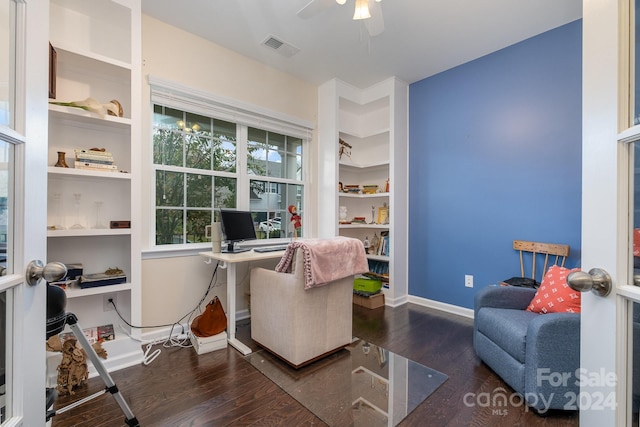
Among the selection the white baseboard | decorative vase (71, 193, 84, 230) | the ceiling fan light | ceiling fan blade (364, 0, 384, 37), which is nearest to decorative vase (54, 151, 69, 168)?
decorative vase (71, 193, 84, 230)

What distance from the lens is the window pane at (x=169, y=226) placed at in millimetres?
2533

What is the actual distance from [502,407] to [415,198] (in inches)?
91.0

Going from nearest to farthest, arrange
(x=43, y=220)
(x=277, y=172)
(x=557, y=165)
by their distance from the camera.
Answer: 1. (x=43, y=220)
2. (x=557, y=165)
3. (x=277, y=172)

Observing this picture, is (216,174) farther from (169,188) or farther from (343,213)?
(343,213)

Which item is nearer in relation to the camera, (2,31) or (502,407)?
(2,31)

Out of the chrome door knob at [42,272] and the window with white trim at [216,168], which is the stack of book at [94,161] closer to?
A: the window with white trim at [216,168]

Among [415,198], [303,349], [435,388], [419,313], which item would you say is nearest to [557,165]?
[415,198]

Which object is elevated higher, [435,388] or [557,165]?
[557,165]

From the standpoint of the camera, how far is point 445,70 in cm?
324

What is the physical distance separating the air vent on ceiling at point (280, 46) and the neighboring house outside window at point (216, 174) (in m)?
0.83

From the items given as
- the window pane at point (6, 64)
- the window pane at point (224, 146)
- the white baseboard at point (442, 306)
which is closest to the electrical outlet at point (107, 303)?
the window pane at point (224, 146)

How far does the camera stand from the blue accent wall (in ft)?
8.11

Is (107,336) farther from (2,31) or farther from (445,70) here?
(445,70)

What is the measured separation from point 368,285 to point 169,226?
2261 mm
